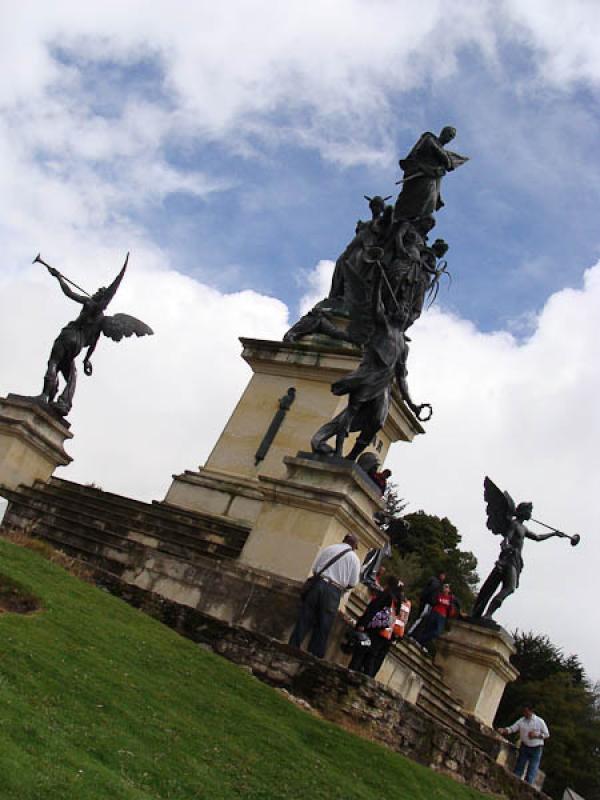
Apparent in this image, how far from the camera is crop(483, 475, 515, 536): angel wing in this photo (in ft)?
59.4

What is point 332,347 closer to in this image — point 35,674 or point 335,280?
point 335,280

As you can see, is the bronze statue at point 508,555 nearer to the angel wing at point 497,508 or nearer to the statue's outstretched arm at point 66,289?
the angel wing at point 497,508

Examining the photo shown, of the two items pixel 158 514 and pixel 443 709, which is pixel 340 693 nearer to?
pixel 158 514

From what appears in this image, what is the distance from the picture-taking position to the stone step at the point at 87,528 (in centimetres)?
1358

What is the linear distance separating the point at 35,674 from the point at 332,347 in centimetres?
1240

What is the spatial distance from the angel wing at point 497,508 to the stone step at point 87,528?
6.73 metres

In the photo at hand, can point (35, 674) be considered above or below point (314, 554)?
below

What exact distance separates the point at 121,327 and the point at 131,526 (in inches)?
145

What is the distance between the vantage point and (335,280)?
814 inches

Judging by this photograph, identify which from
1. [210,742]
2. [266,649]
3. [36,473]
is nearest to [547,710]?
[36,473]

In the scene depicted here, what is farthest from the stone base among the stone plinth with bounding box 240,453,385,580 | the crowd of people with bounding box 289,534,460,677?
the crowd of people with bounding box 289,534,460,677

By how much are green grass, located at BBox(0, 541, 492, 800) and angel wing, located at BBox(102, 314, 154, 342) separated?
6.77m

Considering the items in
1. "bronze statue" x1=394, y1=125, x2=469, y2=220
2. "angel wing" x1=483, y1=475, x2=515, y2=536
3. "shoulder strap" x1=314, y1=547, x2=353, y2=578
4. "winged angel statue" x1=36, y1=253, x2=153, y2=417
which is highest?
"bronze statue" x1=394, y1=125, x2=469, y2=220

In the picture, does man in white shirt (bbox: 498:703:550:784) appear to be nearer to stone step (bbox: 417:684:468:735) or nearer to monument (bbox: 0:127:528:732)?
stone step (bbox: 417:684:468:735)
